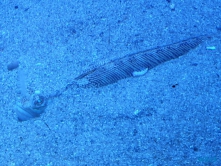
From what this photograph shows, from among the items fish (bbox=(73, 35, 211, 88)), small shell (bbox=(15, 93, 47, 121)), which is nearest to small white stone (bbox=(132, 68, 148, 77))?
fish (bbox=(73, 35, 211, 88))

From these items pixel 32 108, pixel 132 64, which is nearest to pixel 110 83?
pixel 132 64

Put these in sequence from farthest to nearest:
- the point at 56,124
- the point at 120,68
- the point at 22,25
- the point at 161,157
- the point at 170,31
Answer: the point at 22,25 → the point at 170,31 → the point at 120,68 → the point at 56,124 → the point at 161,157

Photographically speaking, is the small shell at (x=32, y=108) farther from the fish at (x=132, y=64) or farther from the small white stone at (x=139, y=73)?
the small white stone at (x=139, y=73)

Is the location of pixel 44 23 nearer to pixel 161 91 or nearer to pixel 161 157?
pixel 161 91

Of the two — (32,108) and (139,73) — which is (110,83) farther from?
(32,108)

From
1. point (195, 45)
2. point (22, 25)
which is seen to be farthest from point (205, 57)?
point (22, 25)

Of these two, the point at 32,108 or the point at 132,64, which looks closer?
the point at 32,108

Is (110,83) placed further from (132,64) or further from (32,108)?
(32,108)
